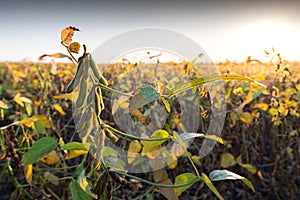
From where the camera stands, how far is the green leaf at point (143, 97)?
21.4 inches

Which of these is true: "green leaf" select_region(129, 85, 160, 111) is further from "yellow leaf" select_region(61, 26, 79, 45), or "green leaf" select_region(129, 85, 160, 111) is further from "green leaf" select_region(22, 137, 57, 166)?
"green leaf" select_region(22, 137, 57, 166)

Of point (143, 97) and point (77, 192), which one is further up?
point (143, 97)

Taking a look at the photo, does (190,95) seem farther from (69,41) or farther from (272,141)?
(69,41)

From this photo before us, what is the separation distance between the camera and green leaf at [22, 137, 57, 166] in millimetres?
764

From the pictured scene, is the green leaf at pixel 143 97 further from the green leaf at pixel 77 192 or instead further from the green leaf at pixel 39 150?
the green leaf at pixel 39 150

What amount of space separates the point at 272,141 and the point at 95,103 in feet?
6.25

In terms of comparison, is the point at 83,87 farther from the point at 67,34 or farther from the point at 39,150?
the point at 39,150

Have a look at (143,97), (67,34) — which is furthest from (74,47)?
(143,97)

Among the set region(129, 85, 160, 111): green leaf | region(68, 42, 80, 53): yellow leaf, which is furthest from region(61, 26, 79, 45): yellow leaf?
region(129, 85, 160, 111): green leaf

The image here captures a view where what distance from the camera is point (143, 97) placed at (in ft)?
1.80

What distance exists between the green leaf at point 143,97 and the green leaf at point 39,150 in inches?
11.3

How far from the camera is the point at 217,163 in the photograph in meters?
2.03

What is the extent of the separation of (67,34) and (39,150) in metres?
0.33

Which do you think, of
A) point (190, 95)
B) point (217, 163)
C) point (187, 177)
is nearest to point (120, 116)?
point (190, 95)
